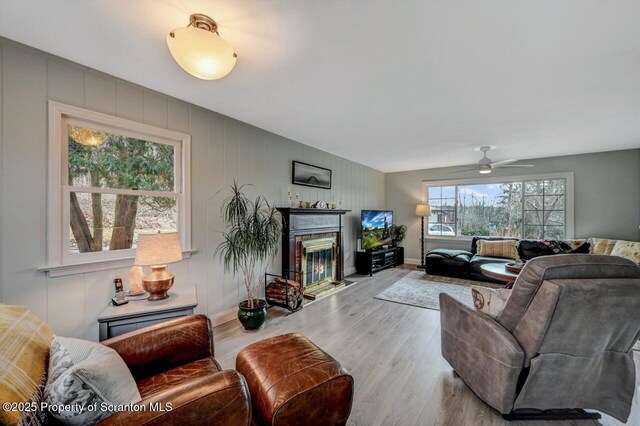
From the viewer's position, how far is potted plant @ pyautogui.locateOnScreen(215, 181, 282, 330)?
9.08 ft

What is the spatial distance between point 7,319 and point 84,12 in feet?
5.42

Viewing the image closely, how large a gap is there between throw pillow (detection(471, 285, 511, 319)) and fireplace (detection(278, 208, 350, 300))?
228cm

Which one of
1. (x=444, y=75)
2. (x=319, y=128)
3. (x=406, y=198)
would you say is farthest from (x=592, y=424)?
(x=406, y=198)

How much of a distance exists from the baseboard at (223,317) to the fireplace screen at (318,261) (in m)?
1.18

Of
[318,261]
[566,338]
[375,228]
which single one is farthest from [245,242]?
[375,228]

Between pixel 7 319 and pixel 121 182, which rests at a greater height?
pixel 121 182

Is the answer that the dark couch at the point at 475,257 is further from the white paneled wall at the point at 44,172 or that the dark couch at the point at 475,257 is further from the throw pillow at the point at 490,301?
the white paneled wall at the point at 44,172

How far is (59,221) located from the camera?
1.96 metres

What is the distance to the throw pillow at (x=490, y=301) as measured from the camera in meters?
1.78

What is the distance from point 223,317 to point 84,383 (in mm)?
2267

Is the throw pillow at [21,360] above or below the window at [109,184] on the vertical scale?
below

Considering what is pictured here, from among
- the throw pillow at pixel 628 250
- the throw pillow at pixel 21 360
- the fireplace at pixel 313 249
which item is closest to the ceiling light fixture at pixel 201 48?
the throw pillow at pixel 21 360

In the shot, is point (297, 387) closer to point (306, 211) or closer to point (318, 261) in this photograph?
point (306, 211)

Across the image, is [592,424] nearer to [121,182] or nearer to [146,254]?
[146,254]
